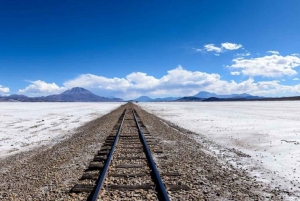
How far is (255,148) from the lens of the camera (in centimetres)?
1198

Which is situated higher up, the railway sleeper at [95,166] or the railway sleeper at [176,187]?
the railway sleeper at [95,166]

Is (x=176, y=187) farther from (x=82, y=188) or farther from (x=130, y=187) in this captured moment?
(x=82, y=188)

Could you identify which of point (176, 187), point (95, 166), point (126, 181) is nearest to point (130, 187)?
point (126, 181)

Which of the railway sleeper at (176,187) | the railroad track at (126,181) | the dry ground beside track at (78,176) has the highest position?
the railroad track at (126,181)

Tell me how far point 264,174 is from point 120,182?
13.8ft

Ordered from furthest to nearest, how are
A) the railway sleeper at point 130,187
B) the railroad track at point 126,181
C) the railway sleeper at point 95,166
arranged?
the railway sleeper at point 95,166
the railway sleeper at point 130,187
the railroad track at point 126,181

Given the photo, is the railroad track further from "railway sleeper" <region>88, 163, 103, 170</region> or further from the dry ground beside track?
the dry ground beside track

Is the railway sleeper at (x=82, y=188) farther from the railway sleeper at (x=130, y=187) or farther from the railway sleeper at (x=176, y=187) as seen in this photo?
the railway sleeper at (x=176, y=187)

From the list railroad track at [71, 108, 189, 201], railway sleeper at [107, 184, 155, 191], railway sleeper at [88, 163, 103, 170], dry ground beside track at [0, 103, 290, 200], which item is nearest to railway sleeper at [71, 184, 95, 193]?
railroad track at [71, 108, 189, 201]

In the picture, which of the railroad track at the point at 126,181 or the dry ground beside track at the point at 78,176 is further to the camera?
the dry ground beside track at the point at 78,176

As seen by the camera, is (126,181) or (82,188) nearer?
(82,188)

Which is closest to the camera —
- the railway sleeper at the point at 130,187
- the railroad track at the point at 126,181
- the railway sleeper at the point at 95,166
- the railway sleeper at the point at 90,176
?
the railroad track at the point at 126,181

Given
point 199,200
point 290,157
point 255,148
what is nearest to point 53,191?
point 199,200

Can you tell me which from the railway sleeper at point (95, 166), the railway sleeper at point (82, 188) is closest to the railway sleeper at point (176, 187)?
the railway sleeper at point (82, 188)
